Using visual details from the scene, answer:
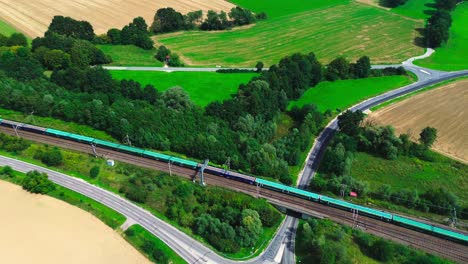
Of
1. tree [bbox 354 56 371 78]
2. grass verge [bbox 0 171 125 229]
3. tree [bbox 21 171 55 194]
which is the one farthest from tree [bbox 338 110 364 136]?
tree [bbox 21 171 55 194]

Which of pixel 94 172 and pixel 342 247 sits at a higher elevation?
pixel 94 172

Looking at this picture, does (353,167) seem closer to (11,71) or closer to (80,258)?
(80,258)

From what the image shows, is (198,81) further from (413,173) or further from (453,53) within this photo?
(453,53)

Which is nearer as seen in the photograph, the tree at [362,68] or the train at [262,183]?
the train at [262,183]

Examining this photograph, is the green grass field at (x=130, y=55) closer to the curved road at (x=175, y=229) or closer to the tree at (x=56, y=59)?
the tree at (x=56, y=59)

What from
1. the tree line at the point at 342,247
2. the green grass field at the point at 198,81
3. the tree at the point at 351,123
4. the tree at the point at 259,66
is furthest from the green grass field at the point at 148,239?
the tree at the point at 259,66

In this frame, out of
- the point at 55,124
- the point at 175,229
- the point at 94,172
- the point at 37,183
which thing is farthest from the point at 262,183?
the point at 55,124

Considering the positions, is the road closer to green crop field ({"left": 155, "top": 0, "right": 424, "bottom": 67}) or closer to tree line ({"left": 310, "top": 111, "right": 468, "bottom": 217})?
tree line ({"left": 310, "top": 111, "right": 468, "bottom": 217})
